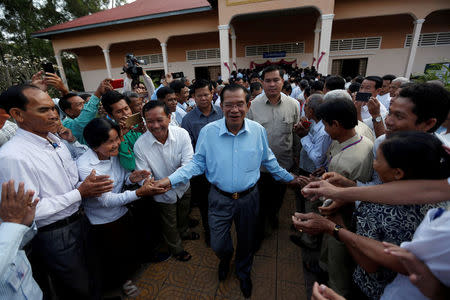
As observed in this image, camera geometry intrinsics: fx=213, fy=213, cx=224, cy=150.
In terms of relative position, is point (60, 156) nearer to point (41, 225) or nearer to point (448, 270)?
point (41, 225)

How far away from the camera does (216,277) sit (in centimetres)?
241

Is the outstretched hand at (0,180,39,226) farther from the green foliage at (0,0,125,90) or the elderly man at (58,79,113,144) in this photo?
the green foliage at (0,0,125,90)

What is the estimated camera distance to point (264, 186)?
9.99 feet

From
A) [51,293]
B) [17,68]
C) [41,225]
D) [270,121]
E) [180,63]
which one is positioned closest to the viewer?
[41,225]

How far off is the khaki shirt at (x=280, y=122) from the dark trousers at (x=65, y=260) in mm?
2371

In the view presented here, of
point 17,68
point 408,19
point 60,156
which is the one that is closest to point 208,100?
point 60,156

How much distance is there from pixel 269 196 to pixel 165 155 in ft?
5.23

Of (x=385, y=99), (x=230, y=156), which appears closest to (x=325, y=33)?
(x=385, y=99)

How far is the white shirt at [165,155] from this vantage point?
2.34m

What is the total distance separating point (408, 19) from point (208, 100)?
15.4m

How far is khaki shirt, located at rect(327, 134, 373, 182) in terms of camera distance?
172 centimetres

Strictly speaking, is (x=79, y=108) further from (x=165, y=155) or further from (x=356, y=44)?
(x=356, y=44)

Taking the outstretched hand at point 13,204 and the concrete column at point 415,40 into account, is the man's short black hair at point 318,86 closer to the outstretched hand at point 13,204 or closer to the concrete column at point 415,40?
the outstretched hand at point 13,204

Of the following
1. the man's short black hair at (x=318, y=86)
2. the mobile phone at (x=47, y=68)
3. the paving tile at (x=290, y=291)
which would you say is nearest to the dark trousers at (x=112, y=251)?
the paving tile at (x=290, y=291)
